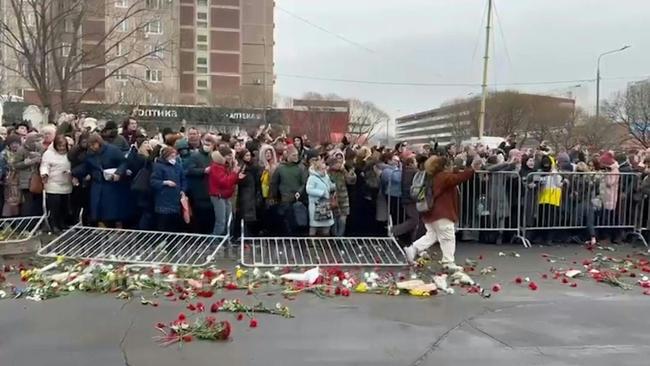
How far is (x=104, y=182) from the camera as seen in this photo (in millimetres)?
10383

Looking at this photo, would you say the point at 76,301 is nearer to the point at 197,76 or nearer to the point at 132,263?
the point at 132,263

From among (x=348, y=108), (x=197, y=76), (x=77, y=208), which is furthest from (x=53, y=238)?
(x=197, y=76)

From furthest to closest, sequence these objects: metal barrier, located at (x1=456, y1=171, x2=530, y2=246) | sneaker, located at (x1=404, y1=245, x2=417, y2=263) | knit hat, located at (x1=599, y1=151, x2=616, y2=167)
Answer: knit hat, located at (x1=599, y1=151, x2=616, y2=167)
metal barrier, located at (x1=456, y1=171, x2=530, y2=246)
sneaker, located at (x1=404, y1=245, x2=417, y2=263)

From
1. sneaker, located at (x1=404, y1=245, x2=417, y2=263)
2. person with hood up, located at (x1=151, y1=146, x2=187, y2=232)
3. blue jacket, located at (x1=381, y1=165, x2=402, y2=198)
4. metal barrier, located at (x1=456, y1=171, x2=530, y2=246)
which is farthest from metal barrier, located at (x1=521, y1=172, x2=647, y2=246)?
person with hood up, located at (x1=151, y1=146, x2=187, y2=232)

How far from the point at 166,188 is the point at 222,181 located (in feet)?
2.88

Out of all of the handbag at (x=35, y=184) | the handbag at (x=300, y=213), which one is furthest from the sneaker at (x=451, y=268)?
the handbag at (x=35, y=184)

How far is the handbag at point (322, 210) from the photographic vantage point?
33.8 ft

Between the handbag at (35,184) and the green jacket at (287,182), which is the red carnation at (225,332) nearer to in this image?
the green jacket at (287,182)

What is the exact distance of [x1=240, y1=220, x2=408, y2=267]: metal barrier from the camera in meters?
9.42

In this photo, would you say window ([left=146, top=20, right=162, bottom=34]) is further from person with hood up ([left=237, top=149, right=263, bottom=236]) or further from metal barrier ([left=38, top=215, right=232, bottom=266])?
metal barrier ([left=38, top=215, right=232, bottom=266])

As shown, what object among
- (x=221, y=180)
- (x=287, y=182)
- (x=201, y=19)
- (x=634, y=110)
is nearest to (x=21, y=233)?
(x=221, y=180)

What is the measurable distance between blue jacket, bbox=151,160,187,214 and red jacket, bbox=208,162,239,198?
52 centimetres

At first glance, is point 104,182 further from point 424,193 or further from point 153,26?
point 153,26

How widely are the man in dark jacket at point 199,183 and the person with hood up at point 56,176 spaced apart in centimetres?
205
